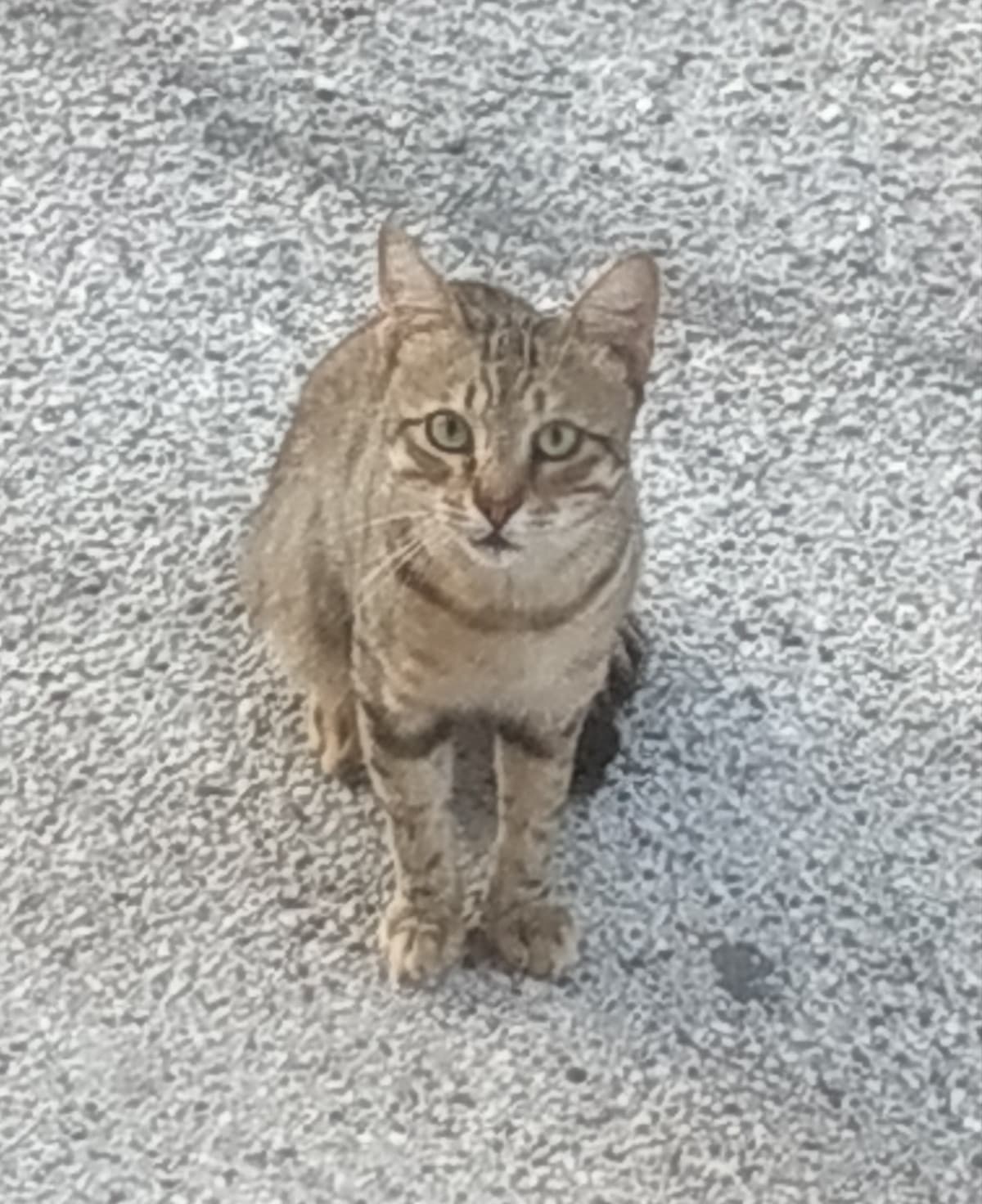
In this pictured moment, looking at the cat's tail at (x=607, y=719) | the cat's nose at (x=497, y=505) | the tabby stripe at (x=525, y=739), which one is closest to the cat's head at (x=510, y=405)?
the cat's nose at (x=497, y=505)

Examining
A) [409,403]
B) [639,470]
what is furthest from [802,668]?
[409,403]

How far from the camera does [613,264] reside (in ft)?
4.94

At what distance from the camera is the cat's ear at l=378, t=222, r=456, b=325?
1.52 meters

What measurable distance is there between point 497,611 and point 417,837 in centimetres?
19

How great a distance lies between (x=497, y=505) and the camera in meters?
1.48

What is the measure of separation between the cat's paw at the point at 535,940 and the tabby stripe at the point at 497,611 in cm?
22

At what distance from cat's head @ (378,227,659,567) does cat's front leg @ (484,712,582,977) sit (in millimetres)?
181

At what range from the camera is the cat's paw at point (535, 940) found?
1.70 m

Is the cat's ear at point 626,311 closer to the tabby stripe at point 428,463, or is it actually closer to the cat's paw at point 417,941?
the tabby stripe at point 428,463

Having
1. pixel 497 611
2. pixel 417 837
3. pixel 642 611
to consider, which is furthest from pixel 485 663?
pixel 642 611

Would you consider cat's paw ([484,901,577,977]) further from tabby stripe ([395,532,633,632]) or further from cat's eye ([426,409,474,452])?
cat's eye ([426,409,474,452])

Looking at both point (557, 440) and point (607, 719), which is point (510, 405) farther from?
point (607, 719)

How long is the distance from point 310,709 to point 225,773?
0.23 feet

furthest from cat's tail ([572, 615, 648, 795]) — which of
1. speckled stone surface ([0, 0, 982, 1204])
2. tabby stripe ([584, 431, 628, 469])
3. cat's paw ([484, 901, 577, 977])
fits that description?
tabby stripe ([584, 431, 628, 469])
